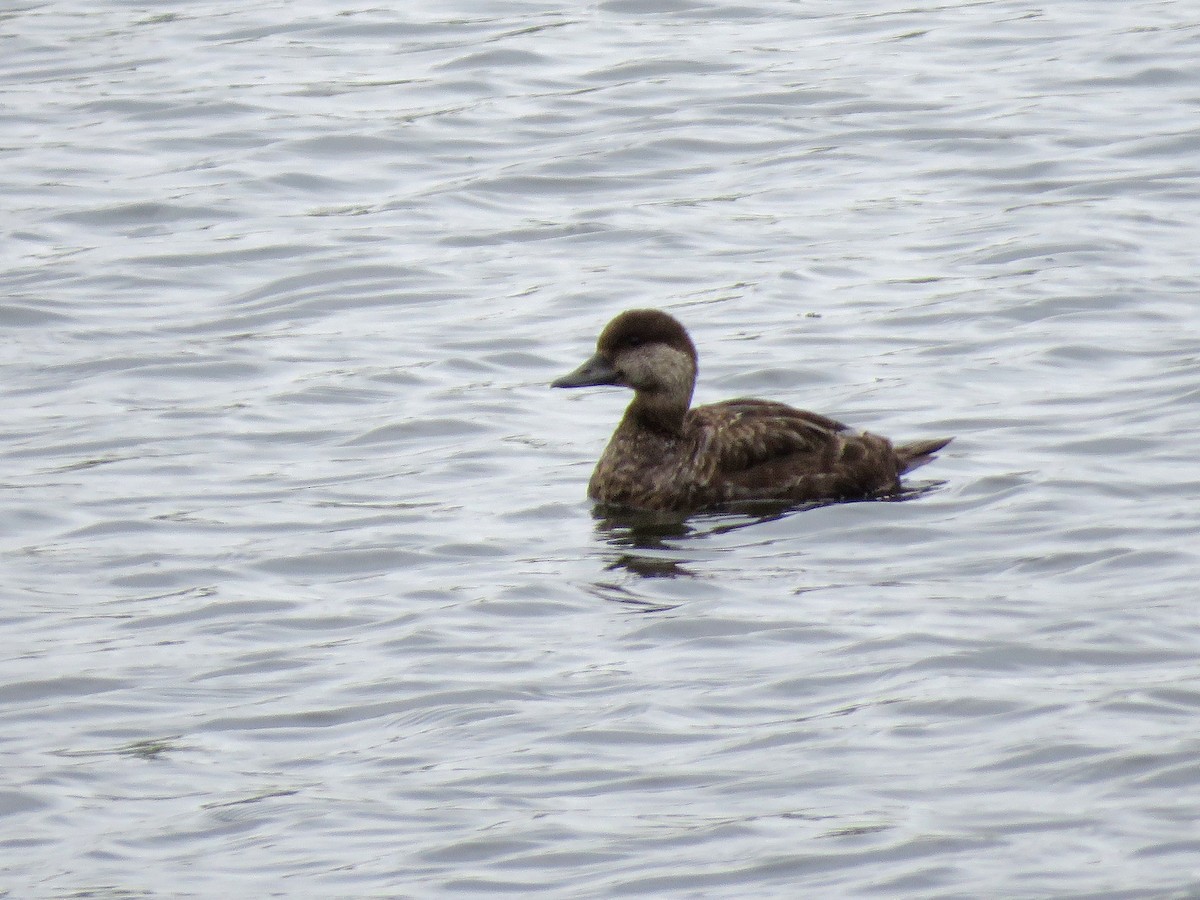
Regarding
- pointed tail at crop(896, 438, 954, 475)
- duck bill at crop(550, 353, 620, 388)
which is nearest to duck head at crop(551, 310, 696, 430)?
duck bill at crop(550, 353, 620, 388)

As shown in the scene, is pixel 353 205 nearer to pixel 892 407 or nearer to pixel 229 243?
pixel 229 243

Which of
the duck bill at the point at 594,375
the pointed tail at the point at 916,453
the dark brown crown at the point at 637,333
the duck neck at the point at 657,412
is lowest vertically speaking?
the pointed tail at the point at 916,453

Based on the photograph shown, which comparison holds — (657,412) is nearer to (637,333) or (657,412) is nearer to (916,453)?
(637,333)

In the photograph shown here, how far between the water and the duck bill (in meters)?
0.46

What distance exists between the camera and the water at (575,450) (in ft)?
24.1

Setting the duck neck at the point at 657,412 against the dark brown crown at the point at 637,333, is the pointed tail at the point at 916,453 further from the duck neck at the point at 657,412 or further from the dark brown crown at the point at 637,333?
the dark brown crown at the point at 637,333

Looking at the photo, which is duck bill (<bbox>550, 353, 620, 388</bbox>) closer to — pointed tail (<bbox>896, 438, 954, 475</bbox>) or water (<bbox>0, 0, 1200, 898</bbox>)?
water (<bbox>0, 0, 1200, 898</bbox>)

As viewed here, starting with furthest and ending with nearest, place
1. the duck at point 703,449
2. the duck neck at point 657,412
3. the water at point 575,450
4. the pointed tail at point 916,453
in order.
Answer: the duck neck at point 657,412 → the pointed tail at point 916,453 → the duck at point 703,449 → the water at point 575,450

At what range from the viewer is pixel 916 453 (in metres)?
11.0

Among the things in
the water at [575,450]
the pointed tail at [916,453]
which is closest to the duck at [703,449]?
the pointed tail at [916,453]

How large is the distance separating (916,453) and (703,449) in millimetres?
962

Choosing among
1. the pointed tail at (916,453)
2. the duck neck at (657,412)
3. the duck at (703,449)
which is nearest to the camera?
the duck at (703,449)

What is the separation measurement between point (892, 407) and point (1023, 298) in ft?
6.14

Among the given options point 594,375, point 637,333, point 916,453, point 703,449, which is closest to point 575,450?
point 594,375
